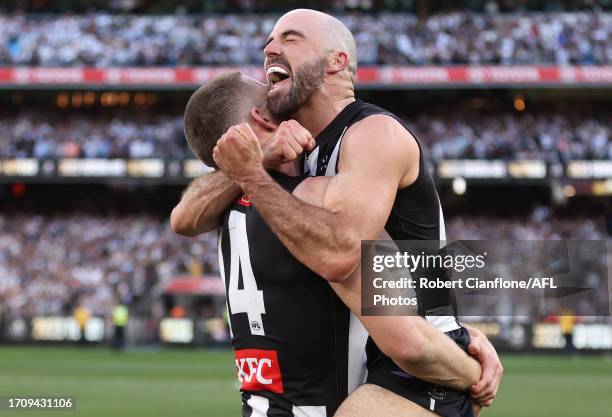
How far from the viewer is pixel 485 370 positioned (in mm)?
4066

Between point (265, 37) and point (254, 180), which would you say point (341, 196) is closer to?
point (254, 180)

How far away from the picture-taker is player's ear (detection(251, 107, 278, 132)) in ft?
14.0

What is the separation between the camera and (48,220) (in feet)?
131

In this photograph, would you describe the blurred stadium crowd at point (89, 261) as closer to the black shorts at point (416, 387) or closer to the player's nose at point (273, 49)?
the player's nose at point (273, 49)

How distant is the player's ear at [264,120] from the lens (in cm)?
427

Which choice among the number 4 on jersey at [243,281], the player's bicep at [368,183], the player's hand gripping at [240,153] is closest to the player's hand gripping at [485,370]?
the player's bicep at [368,183]

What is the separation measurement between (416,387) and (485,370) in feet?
0.95

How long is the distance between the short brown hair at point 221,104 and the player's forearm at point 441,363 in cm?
112

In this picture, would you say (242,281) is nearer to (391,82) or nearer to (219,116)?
(219,116)

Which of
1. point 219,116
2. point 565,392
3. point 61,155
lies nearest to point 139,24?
point 61,155

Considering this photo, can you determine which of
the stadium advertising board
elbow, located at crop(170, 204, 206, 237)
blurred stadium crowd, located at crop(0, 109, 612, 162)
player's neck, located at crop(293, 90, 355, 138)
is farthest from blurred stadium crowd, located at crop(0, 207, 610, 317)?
player's neck, located at crop(293, 90, 355, 138)

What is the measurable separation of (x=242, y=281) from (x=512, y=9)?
4018 centimetres

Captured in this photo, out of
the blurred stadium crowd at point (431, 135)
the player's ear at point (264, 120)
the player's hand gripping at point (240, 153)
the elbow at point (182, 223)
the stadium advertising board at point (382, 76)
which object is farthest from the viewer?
the blurred stadium crowd at point (431, 135)

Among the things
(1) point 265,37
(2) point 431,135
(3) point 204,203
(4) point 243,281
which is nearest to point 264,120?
(3) point 204,203
